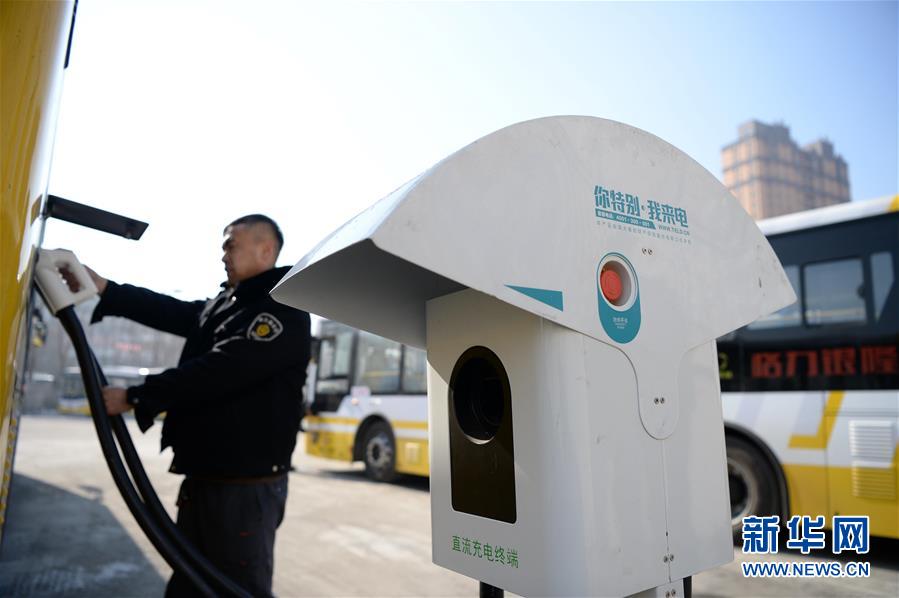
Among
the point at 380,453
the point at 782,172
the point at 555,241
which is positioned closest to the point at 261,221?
the point at 555,241

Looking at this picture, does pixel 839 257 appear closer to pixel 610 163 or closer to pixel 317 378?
pixel 610 163

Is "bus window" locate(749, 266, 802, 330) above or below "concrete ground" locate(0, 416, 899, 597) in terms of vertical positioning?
above

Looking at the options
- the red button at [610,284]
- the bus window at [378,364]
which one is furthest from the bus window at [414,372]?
the red button at [610,284]

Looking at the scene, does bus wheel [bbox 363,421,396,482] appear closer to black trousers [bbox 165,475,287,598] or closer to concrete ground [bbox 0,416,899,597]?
concrete ground [bbox 0,416,899,597]

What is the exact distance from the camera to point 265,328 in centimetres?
214

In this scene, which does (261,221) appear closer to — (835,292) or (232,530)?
(232,530)

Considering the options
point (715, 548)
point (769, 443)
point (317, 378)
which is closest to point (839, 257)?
point (769, 443)

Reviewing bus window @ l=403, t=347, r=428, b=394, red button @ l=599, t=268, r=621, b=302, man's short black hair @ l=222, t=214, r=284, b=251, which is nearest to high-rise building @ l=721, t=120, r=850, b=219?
bus window @ l=403, t=347, r=428, b=394

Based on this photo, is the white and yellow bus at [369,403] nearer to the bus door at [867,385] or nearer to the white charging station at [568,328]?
the bus door at [867,385]

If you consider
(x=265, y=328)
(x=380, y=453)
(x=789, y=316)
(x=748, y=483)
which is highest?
(x=789, y=316)

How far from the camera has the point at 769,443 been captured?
523 cm

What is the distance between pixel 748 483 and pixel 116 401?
5.23 metres

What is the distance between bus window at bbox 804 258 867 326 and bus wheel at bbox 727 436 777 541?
1263 mm

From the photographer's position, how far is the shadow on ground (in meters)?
4.01
